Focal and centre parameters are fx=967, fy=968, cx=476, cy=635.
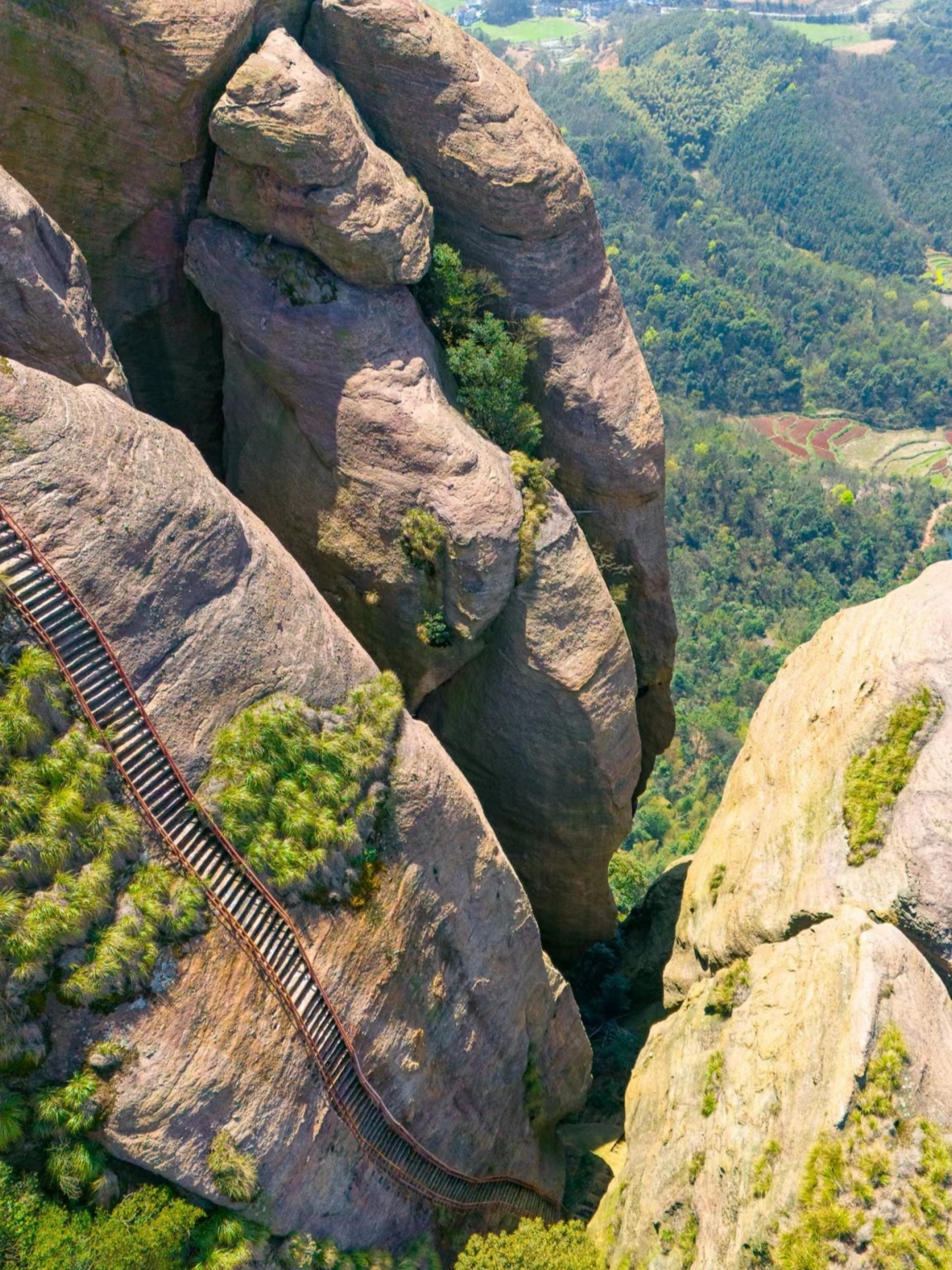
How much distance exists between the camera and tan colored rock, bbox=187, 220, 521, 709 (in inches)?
899

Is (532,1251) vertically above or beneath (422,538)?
beneath

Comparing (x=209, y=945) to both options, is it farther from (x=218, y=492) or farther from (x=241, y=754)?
(x=218, y=492)

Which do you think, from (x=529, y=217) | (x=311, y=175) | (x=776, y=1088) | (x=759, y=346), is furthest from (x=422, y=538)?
(x=759, y=346)

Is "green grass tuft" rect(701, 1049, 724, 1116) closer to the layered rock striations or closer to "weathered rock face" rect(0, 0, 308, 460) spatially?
the layered rock striations

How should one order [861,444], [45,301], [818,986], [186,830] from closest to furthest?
[186,830], [818,986], [45,301], [861,444]

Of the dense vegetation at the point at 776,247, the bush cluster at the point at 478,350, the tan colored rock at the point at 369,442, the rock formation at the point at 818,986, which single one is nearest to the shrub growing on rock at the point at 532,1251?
the rock formation at the point at 818,986

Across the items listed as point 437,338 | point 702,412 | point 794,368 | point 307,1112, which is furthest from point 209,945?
point 794,368

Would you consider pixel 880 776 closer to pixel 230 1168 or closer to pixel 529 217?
pixel 230 1168

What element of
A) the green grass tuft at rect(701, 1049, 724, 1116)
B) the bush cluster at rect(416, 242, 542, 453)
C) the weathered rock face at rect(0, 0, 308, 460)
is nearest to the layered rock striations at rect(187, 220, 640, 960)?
the bush cluster at rect(416, 242, 542, 453)

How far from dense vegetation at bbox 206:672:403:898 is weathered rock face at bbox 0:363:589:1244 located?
0.43 metres

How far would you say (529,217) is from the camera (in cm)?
2488

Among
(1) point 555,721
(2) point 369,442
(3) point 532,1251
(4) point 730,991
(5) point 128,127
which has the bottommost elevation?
(3) point 532,1251

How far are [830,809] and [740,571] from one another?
84.6 m

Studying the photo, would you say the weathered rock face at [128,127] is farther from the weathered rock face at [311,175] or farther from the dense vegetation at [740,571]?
the dense vegetation at [740,571]
